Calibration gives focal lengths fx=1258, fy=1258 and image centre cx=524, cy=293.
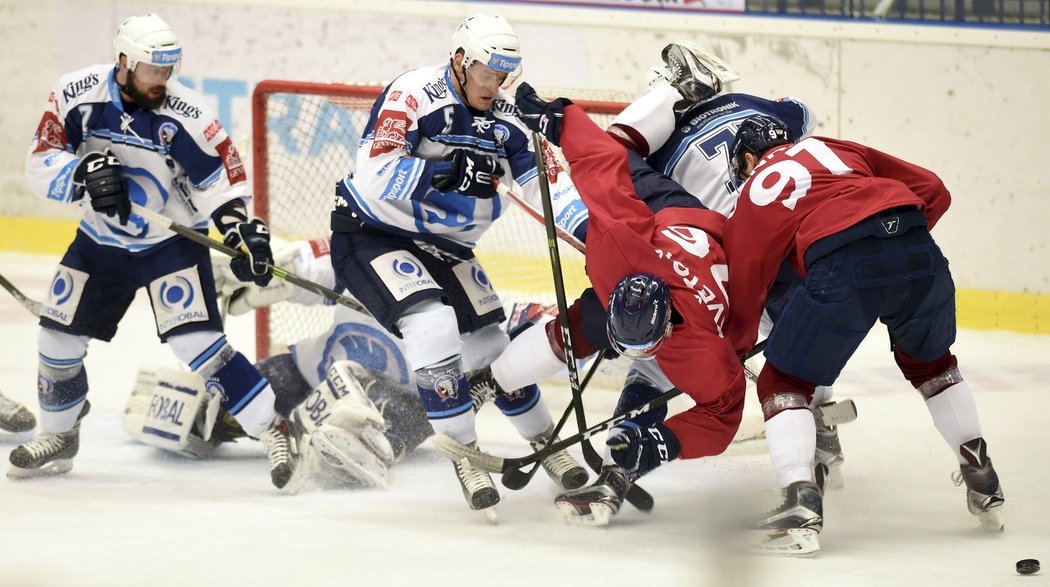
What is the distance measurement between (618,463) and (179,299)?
1354 mm

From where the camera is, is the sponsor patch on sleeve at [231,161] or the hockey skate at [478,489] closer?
the hockey skate at [478,489]

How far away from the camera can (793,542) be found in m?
2.71

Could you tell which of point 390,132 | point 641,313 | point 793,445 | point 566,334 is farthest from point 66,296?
point 793,445

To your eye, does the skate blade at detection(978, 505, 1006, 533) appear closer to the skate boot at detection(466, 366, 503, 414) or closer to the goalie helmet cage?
the skate boot at detection(466, 366, 503, 414)

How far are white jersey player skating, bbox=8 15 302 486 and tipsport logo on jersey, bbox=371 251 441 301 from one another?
16.4 inches

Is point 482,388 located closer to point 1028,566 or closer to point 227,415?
point 227,415

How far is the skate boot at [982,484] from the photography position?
2953 millimetres

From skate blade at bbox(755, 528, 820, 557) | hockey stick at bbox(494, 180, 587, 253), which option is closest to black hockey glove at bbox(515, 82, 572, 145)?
hockey stick at bbox(494, 180, 587, 253)

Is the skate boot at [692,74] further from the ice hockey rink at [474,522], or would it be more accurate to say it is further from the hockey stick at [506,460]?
the ice hockey rink at [474,522]

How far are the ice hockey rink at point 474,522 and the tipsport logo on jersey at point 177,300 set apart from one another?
459mm

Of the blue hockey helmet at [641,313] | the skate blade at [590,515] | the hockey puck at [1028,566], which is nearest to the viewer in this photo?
the hockey puck at [1028,566]

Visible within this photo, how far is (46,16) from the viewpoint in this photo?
241 inches

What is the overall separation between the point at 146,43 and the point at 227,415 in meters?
1.15

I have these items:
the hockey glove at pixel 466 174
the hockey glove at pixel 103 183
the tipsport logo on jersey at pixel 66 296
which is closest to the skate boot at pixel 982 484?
the hockey glove at pixel 466 174
